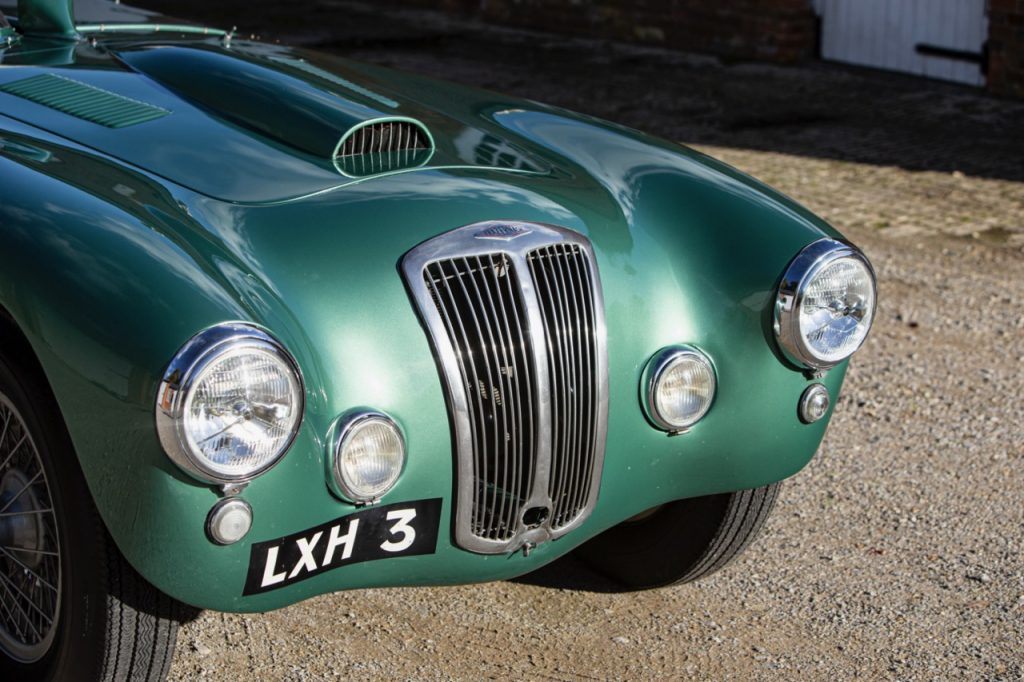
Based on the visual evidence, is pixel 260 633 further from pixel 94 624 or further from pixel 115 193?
pixel 115 193

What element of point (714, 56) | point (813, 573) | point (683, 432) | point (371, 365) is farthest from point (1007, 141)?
point (371, 365)

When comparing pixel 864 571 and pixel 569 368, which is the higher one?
pixel 569 368

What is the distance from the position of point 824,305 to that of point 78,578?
170cm

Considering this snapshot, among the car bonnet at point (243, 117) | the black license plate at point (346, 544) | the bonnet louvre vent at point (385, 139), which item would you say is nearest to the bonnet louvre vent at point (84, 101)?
the car bonnet at point (243, 117)

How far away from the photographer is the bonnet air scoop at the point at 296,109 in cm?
308

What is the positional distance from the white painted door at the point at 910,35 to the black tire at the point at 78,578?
8.35m

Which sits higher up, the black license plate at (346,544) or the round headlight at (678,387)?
the round headlight at (678,387)

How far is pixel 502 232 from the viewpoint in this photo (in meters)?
2.81

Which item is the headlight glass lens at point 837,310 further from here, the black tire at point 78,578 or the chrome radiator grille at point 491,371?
the black tire at point 78,578

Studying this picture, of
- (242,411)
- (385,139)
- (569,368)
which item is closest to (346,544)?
(242,411)

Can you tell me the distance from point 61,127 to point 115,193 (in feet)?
1.54

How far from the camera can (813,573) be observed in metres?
3.62

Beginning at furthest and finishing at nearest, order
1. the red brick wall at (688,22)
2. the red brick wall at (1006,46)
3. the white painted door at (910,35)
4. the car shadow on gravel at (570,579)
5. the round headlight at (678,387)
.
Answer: the red brick wall at (688,22) < the white painted door at (910,35) < the red brick wall at (1006,46) < the car shadow on gravel at (570,579) < the round headlight at (678,387)

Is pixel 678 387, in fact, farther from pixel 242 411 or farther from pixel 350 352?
pixel 242 411
